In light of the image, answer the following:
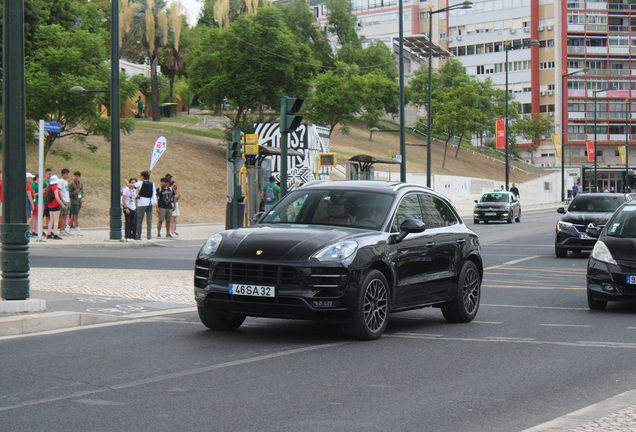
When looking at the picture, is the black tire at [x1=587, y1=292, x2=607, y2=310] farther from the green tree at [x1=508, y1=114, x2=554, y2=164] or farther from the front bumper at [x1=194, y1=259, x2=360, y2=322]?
the green tree at [x1=508, y1=114, x2=554, y2=164]

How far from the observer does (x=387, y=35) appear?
118062 millimetres

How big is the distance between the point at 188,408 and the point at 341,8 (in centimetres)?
9995

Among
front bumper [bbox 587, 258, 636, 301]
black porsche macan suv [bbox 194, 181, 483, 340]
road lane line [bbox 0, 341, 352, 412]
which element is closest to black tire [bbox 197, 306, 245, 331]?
black porsche macan suv [bbox 194, 181, 483, 340]

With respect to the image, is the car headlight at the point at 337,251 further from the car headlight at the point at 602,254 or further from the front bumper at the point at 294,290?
the car headlight at the point at 602,254

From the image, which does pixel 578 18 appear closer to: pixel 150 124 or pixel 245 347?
pixel 150 124

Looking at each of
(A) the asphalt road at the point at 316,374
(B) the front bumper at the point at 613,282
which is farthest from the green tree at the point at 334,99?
(A) the asphalt road at the point at 316,374

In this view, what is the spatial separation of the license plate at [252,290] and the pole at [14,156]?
2.71 meters

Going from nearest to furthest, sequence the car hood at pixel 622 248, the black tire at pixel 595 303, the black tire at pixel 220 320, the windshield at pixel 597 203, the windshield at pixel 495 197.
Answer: the black tire at pixel 220 320 → the car hood at pixel 622 248 → the black tire at pixel 595 303 → the windshield at pixel 597 203 → the windshield at pixel 495 197

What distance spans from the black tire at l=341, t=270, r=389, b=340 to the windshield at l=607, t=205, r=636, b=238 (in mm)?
4666

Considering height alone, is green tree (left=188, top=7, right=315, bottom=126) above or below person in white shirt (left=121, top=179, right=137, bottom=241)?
above

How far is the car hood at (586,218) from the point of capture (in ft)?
66.2

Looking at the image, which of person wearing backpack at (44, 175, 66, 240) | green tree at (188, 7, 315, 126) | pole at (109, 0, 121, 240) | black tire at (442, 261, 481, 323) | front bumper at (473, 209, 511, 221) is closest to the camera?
black tire at (442, 261, 481, 323)

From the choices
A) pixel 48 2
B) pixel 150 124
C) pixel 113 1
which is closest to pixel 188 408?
pixel 113 1

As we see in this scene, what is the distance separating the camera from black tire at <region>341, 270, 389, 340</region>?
799 centimetres
